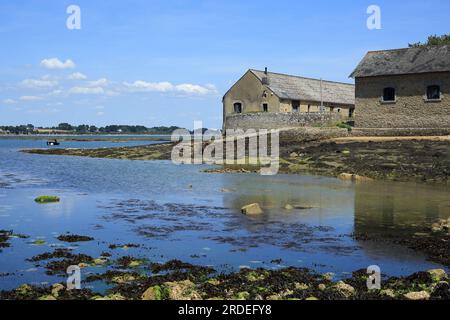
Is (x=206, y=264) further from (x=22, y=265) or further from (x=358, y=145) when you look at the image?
(x=358, y=145)

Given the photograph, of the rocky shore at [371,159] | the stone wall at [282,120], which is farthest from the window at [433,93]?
the stone wall at [282,120]

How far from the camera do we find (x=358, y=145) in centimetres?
4359

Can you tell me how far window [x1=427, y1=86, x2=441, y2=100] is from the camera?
45969mm

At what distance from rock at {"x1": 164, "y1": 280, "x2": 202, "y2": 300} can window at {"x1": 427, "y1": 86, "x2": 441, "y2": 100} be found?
4030cm

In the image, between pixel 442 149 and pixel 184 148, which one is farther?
pixel 184 148

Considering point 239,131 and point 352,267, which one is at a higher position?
point 239,131

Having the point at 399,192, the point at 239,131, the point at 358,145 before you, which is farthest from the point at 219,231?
the point at 239,131

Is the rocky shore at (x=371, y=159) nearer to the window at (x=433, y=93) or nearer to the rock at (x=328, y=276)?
the window at (x=433, y=93)

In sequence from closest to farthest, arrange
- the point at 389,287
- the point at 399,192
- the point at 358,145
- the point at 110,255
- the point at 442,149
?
1. the point at 389,287
2. the point at 110,255
3. the point at 399,192
4. the point at 442,149
5. the point at 358,145

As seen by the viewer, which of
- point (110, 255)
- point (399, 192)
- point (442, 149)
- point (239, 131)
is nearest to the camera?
point (110, 255)

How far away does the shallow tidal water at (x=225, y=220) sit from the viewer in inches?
551

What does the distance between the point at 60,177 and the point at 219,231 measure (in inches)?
926

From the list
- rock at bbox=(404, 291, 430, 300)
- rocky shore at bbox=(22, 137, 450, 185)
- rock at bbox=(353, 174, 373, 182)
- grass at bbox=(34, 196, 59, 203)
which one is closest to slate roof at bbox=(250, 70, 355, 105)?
rocky shore at bbox=(22, 137, 450, 185)

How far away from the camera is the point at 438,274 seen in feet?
39.8
